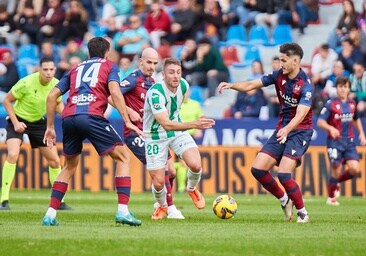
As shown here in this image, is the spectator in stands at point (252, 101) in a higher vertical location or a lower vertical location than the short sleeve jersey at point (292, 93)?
higher

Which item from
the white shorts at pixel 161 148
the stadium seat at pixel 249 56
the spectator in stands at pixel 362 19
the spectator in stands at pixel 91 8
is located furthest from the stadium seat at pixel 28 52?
the white shorts at pixel 161 148

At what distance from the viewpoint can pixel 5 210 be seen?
18312 millimetres

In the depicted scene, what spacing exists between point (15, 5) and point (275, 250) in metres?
23.5

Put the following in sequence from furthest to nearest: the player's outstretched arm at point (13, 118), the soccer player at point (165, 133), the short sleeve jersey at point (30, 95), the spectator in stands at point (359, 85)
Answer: the spectator in stands at point (359, 85)
the short sleeve jersey at point (30, 95)
the player's outstretched arm at point (13, 118)
the soccer player at point (165, 133)

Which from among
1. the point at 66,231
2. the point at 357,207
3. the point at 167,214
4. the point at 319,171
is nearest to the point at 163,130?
the point at 167,214

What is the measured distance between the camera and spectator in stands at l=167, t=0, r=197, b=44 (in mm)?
30031

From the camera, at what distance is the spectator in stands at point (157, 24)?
30719 mm

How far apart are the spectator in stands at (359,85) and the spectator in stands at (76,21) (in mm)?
8818

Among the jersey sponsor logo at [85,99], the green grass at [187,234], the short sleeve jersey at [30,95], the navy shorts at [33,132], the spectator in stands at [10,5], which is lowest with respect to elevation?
the green grass at [187,234]

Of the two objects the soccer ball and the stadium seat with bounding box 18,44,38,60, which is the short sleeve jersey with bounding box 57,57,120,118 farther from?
the stadium seat with bounding box 18,44,38,60

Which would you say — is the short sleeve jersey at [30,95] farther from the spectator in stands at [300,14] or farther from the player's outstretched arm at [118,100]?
the spectator in stands at [300,14]

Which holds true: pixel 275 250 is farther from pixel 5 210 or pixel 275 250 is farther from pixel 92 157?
pixel 92 157

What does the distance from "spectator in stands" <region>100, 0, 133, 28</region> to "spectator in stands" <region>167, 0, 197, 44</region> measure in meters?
2.08

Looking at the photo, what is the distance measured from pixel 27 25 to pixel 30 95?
13.8 meters
